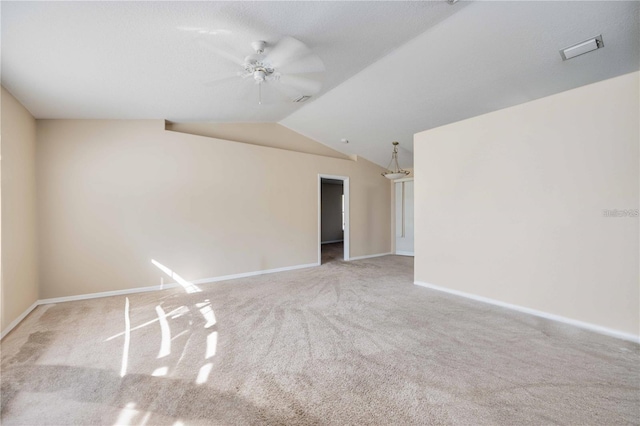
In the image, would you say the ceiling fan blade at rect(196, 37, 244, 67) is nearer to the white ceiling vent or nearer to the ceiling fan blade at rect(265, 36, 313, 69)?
the ceiling fan blade at rect(265, 36, 313, 69)

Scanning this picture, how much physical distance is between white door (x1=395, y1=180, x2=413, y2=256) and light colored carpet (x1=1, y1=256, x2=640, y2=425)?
3.85 metres

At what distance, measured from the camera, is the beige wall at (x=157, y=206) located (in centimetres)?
353

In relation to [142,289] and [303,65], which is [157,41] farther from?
[142,289]

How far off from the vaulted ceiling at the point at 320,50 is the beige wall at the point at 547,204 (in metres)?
0.52

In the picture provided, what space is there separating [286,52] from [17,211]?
3.57 metres

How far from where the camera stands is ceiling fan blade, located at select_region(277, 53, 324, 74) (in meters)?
2.60

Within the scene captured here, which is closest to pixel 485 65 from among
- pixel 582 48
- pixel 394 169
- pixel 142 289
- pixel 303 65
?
pixel 582 48

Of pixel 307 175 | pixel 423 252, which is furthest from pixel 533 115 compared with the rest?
pixel 307 175

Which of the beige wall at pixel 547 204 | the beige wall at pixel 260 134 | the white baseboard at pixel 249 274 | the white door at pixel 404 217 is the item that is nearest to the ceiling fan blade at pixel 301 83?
the beige wall at pixel 260 134

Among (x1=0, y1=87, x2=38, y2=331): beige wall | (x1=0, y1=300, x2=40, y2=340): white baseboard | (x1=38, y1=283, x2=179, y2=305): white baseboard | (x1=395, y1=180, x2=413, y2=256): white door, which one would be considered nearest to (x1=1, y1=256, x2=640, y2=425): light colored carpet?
(x1=0, y1=300, x2=40, y2=340): white baseboard

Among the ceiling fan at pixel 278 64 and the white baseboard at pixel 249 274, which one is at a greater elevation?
the ceiling fan at pixel 278 64

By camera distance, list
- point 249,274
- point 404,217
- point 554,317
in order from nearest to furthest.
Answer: point 554,317, point 249,274, point 404,217

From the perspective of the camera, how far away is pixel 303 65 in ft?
8.95

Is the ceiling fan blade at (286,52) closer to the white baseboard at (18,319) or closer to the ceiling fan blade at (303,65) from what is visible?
the ceiling fan blade at (303,65)
